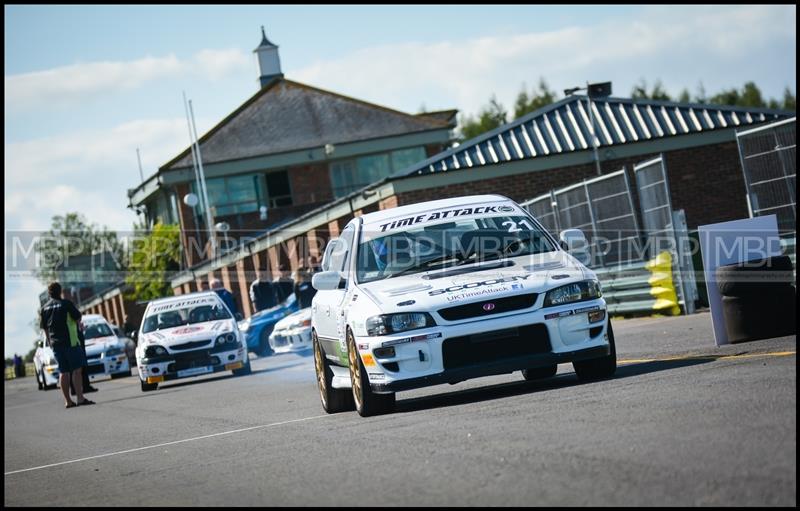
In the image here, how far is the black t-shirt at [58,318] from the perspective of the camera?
1923cm

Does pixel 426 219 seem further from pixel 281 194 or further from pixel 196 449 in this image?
pixel 281 194

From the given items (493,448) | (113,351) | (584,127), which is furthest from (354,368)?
(584,127)

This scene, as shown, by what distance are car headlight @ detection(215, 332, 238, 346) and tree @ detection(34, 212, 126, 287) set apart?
4605 inches

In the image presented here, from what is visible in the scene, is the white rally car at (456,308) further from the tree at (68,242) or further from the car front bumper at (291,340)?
the tree at (68,242)

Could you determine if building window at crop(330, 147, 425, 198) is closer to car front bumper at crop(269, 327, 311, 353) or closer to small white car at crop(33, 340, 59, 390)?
small white car at crop(33, 340, 59, 390)

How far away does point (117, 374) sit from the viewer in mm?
32625

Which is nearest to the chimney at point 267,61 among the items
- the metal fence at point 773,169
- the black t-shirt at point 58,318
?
the black t-shirt at point 58,318

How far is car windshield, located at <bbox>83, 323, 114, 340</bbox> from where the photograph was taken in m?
32.0

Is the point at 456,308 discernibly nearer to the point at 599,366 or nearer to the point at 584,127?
the point at 599,366

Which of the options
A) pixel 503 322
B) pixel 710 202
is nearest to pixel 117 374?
pixel 710 202

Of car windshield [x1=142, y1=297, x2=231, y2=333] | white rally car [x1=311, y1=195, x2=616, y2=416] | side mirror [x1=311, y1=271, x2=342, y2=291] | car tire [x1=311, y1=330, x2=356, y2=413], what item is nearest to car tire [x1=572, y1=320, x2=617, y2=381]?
white rally car [x1=311, y1=195, x2=616, y2=416]

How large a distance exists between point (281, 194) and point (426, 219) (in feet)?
174

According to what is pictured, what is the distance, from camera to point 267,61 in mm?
75125

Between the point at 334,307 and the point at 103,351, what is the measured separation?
21.0m
